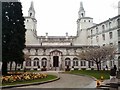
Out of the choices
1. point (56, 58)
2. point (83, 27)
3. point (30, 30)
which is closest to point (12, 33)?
point (56, 58)

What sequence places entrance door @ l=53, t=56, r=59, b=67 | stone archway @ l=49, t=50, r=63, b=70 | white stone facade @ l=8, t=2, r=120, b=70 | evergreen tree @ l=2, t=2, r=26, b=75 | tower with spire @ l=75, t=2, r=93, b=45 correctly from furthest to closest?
tower with spire @ l=75, t=2, r=93, b=45 < entrance door @ l=53, t=56, r=59, b=67 < stone archway @ l=49, t=50, r=63, b=70 < white stone facade @ l=8, t=2, r=120, b=70 < evergreen tree @ l=2, t=2, r=26, b=75

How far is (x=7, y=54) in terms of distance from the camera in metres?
29.7

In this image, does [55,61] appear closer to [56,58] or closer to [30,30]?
[56,58]

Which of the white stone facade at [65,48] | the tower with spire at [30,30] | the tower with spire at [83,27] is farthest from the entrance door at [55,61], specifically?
the tower with spire at [30,30]

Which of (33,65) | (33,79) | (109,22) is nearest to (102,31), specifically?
(109,22)

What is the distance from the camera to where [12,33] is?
30922 mm

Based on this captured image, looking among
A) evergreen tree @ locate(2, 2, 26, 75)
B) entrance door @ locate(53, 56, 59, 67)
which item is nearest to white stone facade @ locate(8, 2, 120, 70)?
entrance door @ locate(53, 56, 59, 67)

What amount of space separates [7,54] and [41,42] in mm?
45825

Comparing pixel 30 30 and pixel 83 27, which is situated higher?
pixel 83 27

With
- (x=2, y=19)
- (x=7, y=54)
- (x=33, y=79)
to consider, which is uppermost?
(x=2, y=19)

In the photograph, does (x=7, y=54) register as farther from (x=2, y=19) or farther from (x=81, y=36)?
(x=81, y=36)

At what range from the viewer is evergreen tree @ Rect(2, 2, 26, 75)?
98.2 ft

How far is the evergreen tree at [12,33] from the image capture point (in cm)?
2992

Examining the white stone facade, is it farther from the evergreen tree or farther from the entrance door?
the evergreen tree
